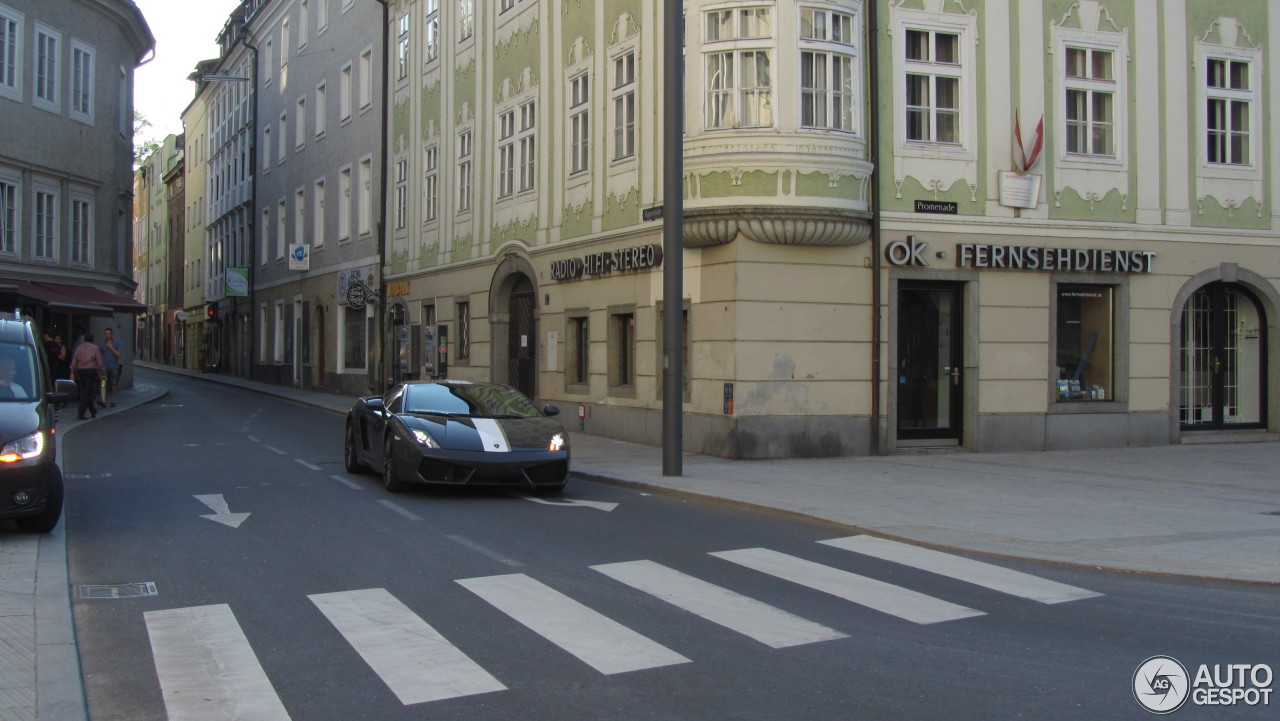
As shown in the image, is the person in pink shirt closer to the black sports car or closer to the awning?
the awning

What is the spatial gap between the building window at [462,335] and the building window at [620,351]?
25.6 ft

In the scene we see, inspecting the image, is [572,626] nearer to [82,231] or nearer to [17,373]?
[17,373]

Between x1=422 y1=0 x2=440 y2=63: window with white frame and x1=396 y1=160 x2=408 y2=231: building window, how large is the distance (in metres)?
3.23

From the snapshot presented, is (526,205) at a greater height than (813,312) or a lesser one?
greater

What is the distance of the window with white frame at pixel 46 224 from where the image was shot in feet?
104

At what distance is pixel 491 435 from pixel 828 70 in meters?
8.46

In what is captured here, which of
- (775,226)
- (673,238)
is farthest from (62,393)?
(775,226)

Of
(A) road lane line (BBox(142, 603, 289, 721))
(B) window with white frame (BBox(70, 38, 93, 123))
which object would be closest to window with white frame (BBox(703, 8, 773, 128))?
(A) road lane line (BBox(142, 603, 289, 721))

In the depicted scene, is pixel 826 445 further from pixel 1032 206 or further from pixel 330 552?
pixel 330 552

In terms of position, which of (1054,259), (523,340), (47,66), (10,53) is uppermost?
(47,66)

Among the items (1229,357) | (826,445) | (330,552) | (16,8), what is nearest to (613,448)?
(826,445)

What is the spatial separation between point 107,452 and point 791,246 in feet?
35.8

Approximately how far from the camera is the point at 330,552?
887 cm

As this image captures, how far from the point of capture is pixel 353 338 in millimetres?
36812
